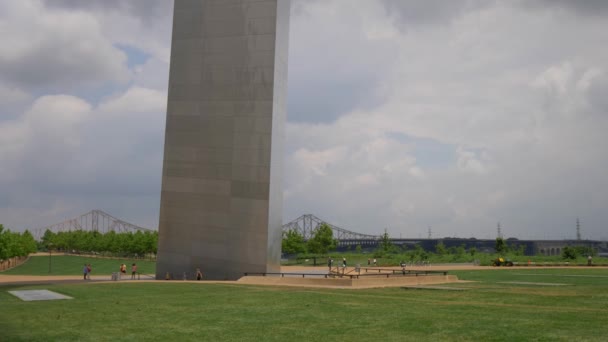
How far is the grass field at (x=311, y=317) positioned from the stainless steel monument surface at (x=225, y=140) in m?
13.7

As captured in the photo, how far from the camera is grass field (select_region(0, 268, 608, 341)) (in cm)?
1212

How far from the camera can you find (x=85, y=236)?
522 feet

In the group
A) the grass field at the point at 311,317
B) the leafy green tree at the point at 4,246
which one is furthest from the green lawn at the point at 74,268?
the grass field at the point at 311,317

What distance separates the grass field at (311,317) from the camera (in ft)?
39.8

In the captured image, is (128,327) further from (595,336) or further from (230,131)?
(230,131)

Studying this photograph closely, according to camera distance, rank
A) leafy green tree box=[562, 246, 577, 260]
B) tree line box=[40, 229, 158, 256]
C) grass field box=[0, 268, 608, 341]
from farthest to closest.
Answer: tree line box=[40, 229, 158, 256]
leafy green tree box=[562, 246, 577, 260]
grass field box=[0, 268, 608, 341]

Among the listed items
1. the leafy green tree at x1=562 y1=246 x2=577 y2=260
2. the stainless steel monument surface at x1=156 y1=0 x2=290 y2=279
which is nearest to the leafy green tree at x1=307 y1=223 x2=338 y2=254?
the leafy green tree at x1=562 y1=246 x2=577 y2=260

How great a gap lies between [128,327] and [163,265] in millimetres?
24907

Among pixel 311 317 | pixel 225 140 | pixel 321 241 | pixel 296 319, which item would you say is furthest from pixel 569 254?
pixel 296 319

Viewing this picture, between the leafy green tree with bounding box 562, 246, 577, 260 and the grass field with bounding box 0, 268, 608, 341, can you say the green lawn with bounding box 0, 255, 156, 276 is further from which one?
the leafy green tree with bounding box 562, 246, 577, 260

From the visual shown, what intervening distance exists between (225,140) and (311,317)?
75.0 ft

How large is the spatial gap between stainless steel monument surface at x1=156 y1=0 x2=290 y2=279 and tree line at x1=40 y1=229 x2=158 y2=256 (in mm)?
76510

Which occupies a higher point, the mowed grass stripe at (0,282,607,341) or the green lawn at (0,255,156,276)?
the mowed grass stripe at (0,282,607,341)

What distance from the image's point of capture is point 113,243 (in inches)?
5133
